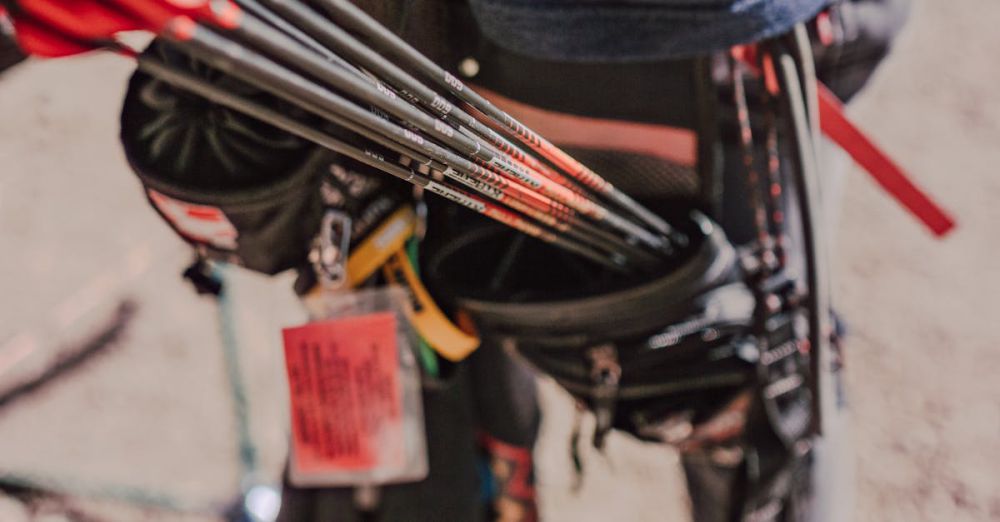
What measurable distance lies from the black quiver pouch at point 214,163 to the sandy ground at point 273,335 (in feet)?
2.58

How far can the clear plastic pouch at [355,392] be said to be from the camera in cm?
62

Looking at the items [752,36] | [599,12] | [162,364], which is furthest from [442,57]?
[162,364]

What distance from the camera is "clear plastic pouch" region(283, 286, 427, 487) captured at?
62 cm

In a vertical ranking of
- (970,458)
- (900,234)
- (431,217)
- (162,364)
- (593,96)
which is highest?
(593,96)

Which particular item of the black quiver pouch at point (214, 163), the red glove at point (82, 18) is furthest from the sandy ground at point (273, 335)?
the red glove at point (82, 18)

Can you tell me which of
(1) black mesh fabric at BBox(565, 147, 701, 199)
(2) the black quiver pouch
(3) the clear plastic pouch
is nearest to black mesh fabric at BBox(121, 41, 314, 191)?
(2) the black quiver pouch

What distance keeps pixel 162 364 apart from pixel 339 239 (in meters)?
0.95

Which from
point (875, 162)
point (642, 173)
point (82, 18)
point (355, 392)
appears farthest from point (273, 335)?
point (82, 18)

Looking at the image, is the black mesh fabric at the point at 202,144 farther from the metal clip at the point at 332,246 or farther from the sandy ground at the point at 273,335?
the sandy ground at the point at 273,335

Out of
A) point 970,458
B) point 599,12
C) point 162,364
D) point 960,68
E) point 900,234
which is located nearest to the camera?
point 599,12

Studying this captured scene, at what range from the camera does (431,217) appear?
69cm

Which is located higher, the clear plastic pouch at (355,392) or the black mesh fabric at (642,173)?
the black mesh fabric at (642,173)

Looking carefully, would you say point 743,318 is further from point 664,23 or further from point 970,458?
point 970,458

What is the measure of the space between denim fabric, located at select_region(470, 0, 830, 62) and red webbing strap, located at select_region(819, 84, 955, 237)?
0.56 feet
